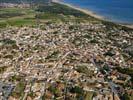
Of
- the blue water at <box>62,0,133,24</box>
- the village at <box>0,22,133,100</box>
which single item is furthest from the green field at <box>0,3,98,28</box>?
the village at <box>0,22,133,100</box>

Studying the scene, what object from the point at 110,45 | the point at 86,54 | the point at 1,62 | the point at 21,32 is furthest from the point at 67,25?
the point at 1,62

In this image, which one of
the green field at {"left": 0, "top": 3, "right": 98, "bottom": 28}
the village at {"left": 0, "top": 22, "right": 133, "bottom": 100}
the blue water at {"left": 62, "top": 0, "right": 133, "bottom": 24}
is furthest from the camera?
the blue water at {"left": 62, "top": 0, "right": 133, "bottom": 24}

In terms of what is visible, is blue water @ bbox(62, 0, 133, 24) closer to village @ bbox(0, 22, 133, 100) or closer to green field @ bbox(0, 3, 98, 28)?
green field @ bbox(0, 3, 98, 28)

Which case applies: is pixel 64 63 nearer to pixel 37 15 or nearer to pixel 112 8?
pixel 37 15

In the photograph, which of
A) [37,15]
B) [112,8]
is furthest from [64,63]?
[112,8]

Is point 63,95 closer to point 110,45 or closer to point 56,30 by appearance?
point 110,45

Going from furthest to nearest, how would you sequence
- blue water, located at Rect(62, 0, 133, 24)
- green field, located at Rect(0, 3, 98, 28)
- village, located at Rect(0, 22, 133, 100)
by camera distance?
blue water, located at Rect(62, 0, 133, 24), green field, located at Rect(0, 3, 98, 28), village, located at Rect(0, 22, 133, 100)

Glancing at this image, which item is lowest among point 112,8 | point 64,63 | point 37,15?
point 37,15
